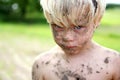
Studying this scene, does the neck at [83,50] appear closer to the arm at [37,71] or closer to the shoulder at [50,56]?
the shoulder at [50,56]

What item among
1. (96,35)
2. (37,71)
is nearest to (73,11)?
(37,71)

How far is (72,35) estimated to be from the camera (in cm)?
227

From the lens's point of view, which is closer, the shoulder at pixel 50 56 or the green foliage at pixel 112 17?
the shoulder at pixel 50 56

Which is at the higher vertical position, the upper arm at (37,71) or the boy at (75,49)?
the boy at (75,49)

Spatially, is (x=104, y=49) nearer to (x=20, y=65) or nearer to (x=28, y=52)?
(x=20, y=65)

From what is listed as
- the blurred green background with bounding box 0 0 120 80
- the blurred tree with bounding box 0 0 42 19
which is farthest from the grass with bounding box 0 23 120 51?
the blurred tree with bounding box 0 0 42 19

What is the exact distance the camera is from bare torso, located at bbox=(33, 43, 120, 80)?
2.43m

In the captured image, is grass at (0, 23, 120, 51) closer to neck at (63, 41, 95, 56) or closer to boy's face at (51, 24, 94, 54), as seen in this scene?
neck at (63, 41, 95, 56)

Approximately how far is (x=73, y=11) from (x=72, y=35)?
0.48ft

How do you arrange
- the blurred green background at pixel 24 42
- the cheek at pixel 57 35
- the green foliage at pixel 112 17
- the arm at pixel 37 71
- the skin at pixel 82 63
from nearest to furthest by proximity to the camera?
the cheek at pixel 57 35 < the skin at pixel 82 63 < the arm at pixel 37 71 < the blurred green background at pixel 24 42 < the green foliage at pixel 112 17

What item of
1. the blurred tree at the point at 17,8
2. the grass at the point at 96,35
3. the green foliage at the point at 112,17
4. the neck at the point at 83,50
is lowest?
the blurred tree at the point at 17,8

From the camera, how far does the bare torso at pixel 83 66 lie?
243 cm

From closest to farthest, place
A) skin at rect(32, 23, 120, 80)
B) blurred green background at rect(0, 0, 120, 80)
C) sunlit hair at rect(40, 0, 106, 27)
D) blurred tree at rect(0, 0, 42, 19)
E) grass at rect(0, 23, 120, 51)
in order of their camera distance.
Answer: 1. sunlit hair at rect(40, 0, 106, 27)
2. skin at rect(32, 23, 120, 80)
3. blurred green background at rect(0, 0, 120, 80)
4. grass at rect(0, 23, 120, 51)
5. blurred tree at rect(0, 0, 42, 19)

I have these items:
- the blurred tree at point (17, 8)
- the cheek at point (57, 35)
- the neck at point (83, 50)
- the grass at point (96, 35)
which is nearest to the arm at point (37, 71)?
the neck at point (83, 50)
